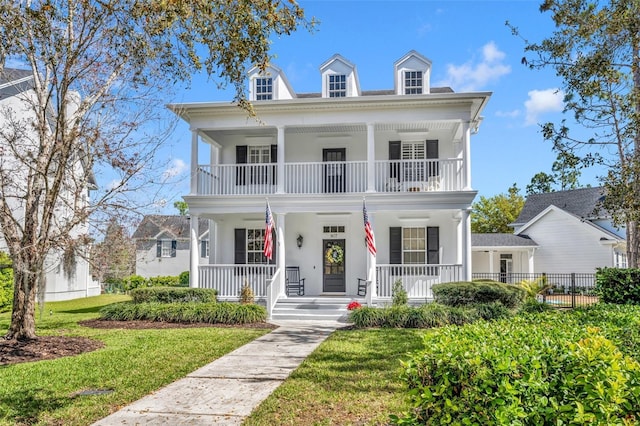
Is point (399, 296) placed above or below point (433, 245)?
below

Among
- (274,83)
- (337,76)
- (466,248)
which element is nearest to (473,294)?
(466,248)

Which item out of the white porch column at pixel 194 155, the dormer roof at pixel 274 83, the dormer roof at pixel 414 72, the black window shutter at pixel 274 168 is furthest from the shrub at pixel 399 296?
the dormer roof at pixel 274 83

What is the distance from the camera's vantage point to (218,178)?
1708 centimetres

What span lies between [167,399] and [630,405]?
5163 millimetres

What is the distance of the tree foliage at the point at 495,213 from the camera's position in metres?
42.7

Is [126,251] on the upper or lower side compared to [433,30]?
lower

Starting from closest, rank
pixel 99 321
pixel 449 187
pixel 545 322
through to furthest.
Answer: pixel 545 322, pixel 99 321, pixel 449 187

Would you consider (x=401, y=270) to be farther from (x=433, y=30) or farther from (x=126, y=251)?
(x=126, y=251)

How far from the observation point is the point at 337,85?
59.1ft

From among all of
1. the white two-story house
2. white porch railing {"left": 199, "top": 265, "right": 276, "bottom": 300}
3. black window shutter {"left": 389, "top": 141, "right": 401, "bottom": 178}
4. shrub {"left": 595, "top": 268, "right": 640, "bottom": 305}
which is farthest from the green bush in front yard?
black window shutter {"left": 389, "top": 141, "right": 401, "bottom": 178}

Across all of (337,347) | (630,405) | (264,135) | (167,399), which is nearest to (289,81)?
(264,135)

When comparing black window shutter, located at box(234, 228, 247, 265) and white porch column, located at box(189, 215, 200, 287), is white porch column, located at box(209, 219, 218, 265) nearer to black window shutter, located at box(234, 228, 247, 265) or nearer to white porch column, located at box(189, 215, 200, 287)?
black window shutter, located at box(234, 228, 247, 265)

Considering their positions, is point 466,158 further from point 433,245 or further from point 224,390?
point 224,390

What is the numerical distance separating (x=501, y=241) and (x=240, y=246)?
790 inches
